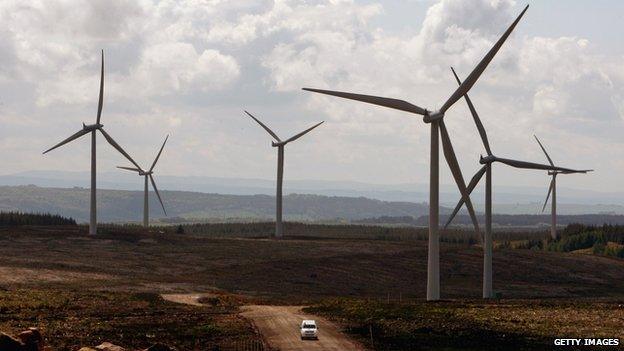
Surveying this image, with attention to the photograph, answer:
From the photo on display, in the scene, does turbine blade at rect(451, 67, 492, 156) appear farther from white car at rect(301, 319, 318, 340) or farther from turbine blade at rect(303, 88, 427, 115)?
white car at rect(301, 319, 318, 340)

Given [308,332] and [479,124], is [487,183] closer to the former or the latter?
[479,124]

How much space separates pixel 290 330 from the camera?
235 feet

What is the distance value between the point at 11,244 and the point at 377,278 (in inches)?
1955

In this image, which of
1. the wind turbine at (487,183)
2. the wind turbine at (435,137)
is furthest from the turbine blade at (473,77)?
the wind turbine at (487,183)

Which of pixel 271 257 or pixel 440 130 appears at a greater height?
pixel 440 130

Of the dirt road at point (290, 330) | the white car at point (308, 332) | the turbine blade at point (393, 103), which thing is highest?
the turbine blade at point (393, 103)

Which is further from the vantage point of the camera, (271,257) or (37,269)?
(271,257)

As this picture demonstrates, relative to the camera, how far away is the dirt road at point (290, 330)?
63906 millimetres

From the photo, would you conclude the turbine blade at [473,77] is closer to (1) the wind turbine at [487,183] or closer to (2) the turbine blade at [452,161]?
(2) the turbine blade at [452,161]

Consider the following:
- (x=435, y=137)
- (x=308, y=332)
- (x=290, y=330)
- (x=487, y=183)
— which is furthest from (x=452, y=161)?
(x=308, y=332)

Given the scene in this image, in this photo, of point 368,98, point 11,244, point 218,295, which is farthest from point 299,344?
point 11,244

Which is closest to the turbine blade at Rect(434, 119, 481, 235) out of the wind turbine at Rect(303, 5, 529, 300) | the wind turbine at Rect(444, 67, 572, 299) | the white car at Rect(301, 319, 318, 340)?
the wind turbine at Rect(303, 5, 529, 300)

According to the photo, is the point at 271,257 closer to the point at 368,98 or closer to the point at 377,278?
the point at 377,278

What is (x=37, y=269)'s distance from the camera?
4577 inches
